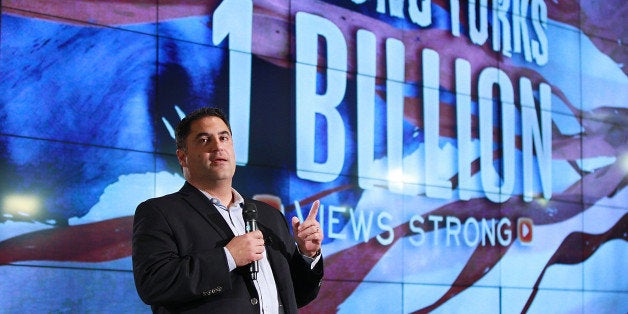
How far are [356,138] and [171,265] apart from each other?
12.9ft

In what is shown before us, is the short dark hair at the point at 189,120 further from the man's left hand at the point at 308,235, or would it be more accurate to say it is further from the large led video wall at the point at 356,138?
the large led video wall at the point at 356,138

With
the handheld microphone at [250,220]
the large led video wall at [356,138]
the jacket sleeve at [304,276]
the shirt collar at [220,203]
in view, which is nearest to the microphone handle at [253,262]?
the handheld microphone at [250,220]

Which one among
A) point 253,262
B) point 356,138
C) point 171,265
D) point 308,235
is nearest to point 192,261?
point 171,265

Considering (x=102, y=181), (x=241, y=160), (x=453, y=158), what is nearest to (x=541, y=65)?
(x=453, y=158)

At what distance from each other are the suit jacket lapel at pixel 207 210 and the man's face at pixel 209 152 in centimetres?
6

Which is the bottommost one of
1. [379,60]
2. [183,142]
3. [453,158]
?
[183,142]

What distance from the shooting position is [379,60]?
6672 millimetres

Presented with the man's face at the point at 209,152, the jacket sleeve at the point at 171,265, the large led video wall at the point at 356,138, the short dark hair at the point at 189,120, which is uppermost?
the large led video wall at the point at 356,138

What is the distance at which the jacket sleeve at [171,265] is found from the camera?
2.56 meters

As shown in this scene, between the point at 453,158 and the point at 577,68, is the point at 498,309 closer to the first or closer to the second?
the point at 453,158

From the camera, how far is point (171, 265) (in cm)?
258

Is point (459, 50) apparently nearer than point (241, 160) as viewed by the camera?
No

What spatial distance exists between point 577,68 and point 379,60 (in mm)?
1989

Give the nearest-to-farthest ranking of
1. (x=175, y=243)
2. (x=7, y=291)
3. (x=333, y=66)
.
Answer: (x=175, y=243), (x=7, y=291), (x=333, y=66)
